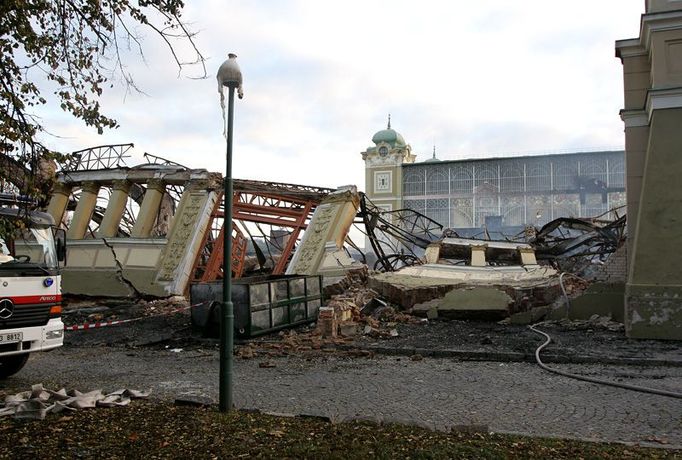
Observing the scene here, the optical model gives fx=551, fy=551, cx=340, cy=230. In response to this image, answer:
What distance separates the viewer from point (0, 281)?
7.36 meters

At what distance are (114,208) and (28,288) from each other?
12.9 meters

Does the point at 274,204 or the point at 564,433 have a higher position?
the point at 274,204

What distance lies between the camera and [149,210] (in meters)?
19.4

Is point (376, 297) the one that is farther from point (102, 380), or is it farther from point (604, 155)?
point (604, 155)

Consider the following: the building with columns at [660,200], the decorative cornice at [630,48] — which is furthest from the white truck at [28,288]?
the decorative cornice at [630,48]

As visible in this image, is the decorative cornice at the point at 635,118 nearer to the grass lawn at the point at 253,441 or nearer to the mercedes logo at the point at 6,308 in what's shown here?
the grass lawn at the point at 253,441

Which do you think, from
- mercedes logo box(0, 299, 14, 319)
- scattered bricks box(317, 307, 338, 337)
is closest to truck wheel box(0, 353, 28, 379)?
mercedes logo box(0, 299, 14, 319)

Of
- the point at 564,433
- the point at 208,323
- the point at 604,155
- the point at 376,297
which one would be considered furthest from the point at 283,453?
the point at 604,155

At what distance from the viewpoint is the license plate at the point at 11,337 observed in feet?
24.0

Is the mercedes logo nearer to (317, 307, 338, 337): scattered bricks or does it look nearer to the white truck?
the white truck

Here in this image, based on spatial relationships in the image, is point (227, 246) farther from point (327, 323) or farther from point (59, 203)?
point (59, 203)

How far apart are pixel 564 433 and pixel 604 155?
5515 cm

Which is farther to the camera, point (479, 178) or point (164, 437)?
point (479, 178)

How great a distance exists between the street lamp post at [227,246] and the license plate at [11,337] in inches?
130
